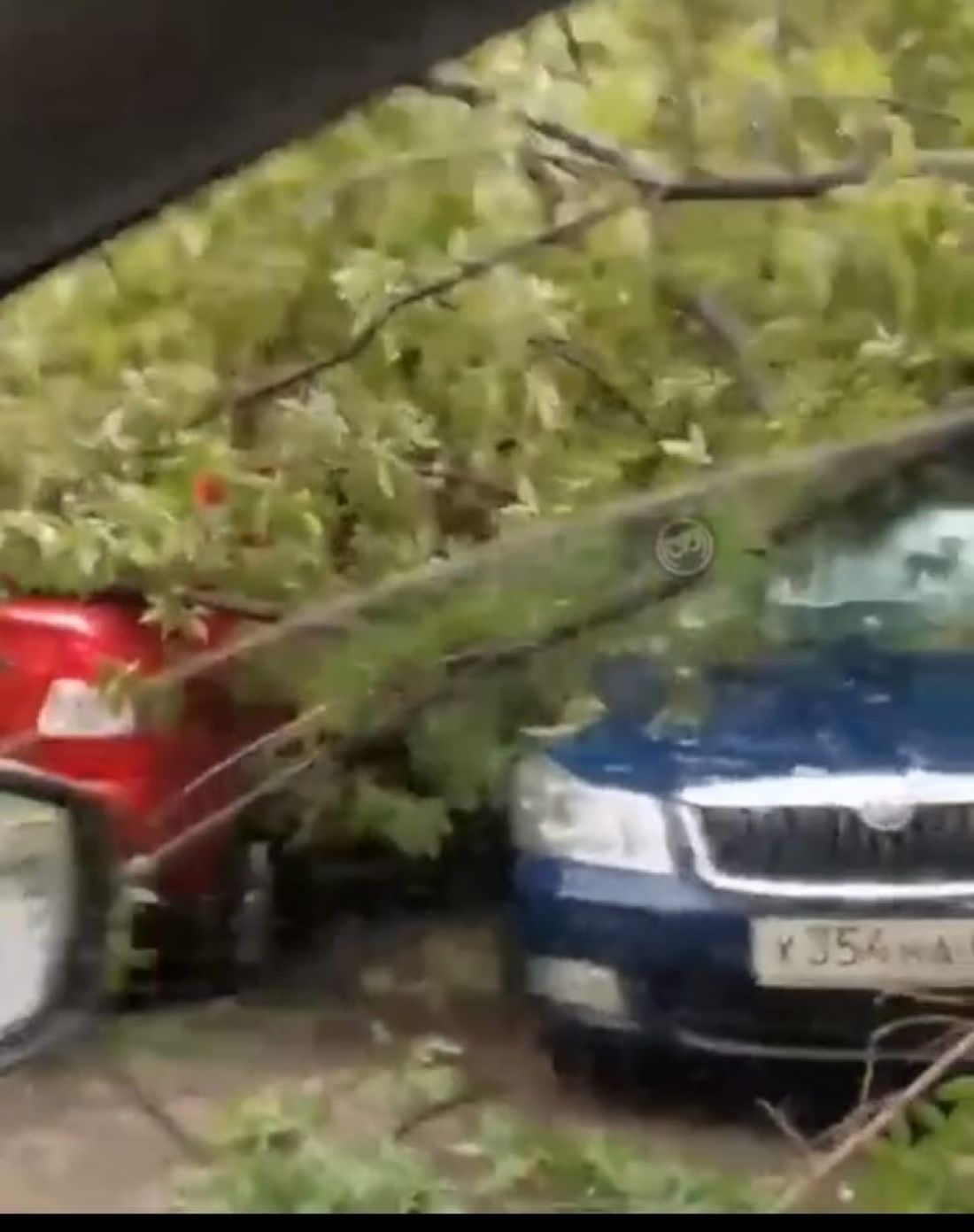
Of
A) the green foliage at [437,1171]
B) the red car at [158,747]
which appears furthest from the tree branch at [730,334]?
the green foliage at [437,1171]

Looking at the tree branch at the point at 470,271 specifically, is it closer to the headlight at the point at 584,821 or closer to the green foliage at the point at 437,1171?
the headlight at the point at 584,821

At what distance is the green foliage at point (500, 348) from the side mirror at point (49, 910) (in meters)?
0.18

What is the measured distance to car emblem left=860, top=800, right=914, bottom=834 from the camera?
1325 mm

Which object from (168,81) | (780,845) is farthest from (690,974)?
(168,81)

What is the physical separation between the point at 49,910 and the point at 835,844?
1.78ft

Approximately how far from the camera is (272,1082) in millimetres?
1409

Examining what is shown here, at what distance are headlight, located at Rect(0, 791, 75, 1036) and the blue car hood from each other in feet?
1.17

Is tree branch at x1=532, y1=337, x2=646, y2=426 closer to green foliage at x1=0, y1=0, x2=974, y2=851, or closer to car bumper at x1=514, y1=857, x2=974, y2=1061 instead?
green foliage at x1=0, y1=0, x2=974, y2=851

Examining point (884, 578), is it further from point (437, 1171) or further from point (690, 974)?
point (437, 1171)

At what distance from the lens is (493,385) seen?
1.44m

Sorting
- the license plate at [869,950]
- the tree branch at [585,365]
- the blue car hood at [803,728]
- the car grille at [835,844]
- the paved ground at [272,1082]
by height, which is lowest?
the paved ground at [272,1082]

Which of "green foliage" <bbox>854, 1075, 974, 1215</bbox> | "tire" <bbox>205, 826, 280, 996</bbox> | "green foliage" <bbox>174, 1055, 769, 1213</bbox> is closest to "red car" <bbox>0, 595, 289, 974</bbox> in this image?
"tire" <bbox>205, 826, 280, 996</bbox>

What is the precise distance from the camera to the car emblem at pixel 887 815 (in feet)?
4.35

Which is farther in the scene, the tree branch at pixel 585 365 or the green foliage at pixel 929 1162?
the tree branch at pixel 585 365
